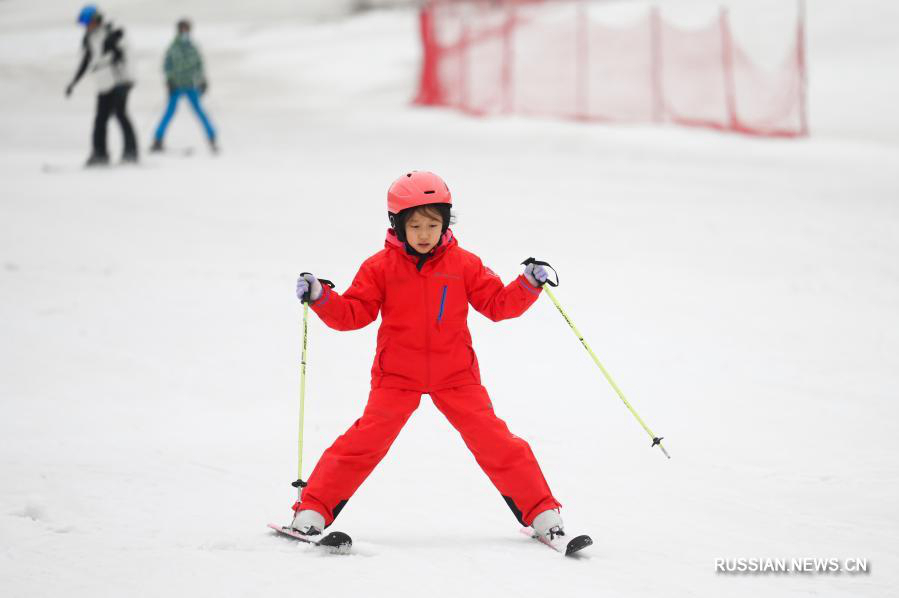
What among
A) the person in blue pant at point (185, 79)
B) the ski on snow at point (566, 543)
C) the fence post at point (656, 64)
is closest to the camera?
the ski on snow at point (566, 543)

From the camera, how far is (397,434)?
400 cm

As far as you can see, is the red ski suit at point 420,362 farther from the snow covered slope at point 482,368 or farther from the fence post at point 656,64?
the fence post at point 656,64

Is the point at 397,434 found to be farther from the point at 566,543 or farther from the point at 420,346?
the point at 566,543

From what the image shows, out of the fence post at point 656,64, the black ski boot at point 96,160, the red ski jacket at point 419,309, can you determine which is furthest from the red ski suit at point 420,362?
the fence post at point 656,64

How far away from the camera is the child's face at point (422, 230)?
13.0 feet

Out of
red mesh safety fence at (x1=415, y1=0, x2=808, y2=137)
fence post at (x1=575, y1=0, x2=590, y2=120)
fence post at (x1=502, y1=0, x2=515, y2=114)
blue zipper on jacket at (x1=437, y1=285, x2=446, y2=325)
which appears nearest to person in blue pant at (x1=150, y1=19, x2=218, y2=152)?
red mesh safety fence at (x1=415, y1=0, x2=808, y2=137)

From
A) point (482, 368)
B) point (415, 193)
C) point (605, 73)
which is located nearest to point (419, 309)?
point (415, 193)

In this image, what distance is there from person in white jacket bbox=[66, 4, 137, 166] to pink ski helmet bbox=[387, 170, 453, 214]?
910cm

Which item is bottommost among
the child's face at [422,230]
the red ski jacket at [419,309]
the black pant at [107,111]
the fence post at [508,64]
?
the red ski jacket at [419,309]

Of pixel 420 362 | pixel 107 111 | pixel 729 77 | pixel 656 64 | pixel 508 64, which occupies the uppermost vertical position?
pixel 508 64

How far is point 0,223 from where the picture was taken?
9.70 metres

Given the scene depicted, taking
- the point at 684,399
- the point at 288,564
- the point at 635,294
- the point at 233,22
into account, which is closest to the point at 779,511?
the point at 684,399

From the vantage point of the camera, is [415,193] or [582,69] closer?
[415,193]

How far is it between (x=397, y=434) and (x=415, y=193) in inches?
34.7
